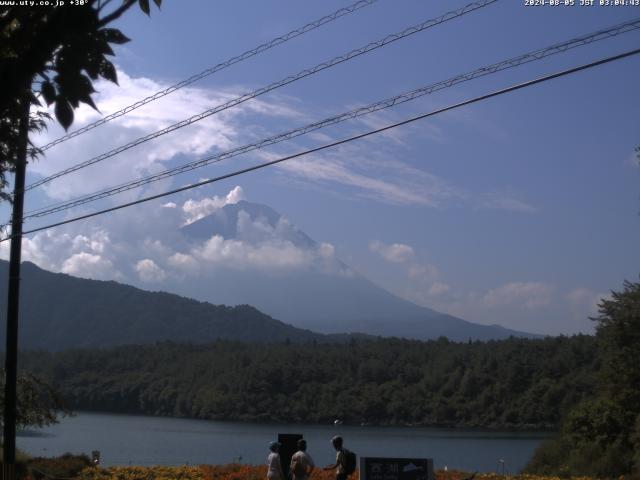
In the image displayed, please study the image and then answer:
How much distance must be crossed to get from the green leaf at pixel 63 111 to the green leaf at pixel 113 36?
0.45 metres

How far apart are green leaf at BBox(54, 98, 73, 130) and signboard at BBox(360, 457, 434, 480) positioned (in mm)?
8505

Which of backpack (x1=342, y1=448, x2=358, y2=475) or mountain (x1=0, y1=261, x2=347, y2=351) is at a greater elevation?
mountain (x1=0, y1=261, x2=347, y2=351)

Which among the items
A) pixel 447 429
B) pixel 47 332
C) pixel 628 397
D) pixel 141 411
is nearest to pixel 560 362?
pixel 447 429

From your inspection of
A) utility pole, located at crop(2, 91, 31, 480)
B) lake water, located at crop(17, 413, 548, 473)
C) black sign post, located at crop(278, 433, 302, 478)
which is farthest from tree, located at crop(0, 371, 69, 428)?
black sign post, located at crop(278, 433, 302, 478)

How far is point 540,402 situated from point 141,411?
133 feet

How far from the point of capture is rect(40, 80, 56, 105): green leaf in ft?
16.2

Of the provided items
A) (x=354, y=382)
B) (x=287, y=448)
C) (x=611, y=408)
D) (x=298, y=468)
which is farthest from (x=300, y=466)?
(x=354, y=382)

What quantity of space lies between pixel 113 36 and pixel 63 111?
54cm

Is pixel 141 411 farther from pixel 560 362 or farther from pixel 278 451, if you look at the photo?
pixel 278 451

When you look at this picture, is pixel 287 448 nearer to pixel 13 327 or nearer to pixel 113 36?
pixel 13 327

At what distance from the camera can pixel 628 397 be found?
30.0 meters

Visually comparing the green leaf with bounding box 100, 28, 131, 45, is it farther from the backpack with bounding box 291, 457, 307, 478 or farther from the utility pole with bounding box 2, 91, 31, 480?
the utility pole with bounding box 2, 91, 31, 480

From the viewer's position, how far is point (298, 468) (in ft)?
46.3

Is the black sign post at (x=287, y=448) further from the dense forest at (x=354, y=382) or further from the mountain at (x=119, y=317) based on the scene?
the mountain at (x=119, y=317)
